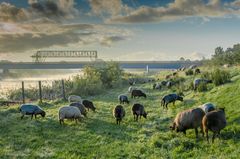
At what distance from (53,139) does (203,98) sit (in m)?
13.0

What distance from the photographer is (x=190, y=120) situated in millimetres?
17984

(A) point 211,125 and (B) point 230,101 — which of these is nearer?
(A) point 211,125

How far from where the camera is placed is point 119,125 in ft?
77.2

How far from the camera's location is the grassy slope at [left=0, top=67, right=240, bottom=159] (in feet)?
53.0

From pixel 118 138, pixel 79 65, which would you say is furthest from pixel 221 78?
pixel 79 65

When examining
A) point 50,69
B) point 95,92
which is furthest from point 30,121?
point 50,69

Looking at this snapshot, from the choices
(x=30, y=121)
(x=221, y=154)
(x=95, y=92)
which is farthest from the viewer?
(x=95, y=92)

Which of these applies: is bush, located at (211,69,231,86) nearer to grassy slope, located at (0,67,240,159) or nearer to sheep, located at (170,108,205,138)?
grassy slope, located at (0,67,240,159)

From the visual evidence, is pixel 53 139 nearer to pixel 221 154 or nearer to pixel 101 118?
pixel 101 118

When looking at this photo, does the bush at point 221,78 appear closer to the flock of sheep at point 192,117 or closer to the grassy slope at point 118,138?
the grassy slope at point 118,138

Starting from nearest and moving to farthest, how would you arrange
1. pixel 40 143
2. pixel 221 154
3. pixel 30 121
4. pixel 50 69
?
pixel 221 154 → pixel 40 143 → pixel 30 121 → pixel 50 69

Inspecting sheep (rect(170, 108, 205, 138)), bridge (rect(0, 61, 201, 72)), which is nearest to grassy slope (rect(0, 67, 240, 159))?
sheep (rect(170, 108, 205, 138))

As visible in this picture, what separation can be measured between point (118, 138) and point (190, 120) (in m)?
4.33

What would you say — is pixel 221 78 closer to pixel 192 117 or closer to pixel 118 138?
pixel 192 117
